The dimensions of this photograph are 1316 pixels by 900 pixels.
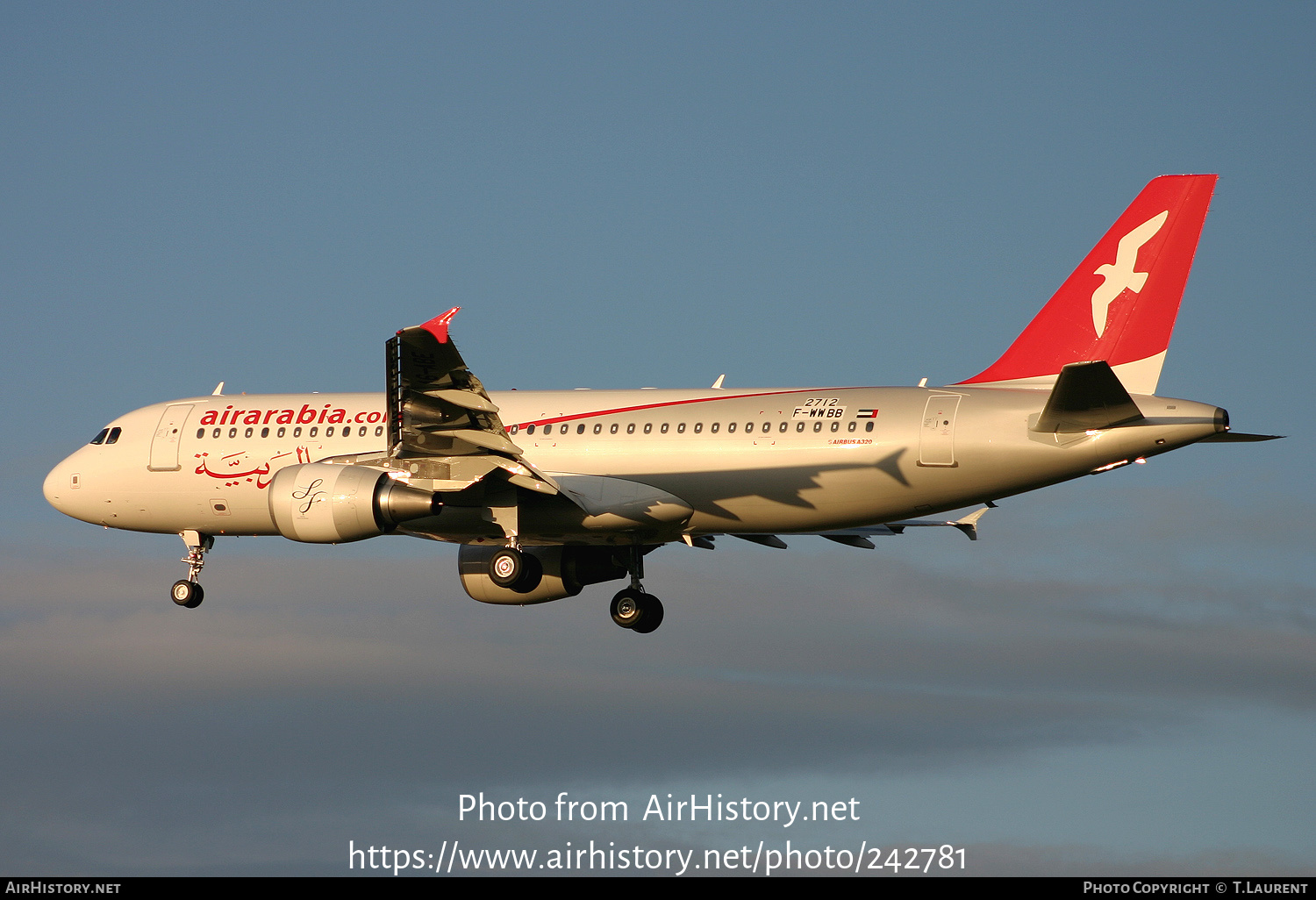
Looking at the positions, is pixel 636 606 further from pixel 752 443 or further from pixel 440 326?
pixel 440 326

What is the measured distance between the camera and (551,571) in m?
34.8

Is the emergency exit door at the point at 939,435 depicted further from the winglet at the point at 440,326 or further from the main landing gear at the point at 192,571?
the main landing gear at the point at 192,571

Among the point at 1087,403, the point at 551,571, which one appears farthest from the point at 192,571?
the point at 1087,403

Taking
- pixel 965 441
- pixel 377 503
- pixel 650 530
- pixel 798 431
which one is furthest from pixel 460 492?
pixel 965 441

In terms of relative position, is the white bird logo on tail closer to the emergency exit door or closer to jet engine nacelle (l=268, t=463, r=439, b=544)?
the emergency exit door

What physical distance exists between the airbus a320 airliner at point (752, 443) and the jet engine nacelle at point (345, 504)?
0.11 feet

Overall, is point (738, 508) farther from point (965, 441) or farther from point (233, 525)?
point (233, 525)

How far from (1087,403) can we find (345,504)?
1260 centimetres

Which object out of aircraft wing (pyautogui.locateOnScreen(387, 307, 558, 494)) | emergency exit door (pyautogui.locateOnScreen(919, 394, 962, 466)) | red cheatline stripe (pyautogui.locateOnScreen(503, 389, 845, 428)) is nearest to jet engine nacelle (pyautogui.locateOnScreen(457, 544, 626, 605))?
red cheatline stripe (pyautogui.locateOnScreen(503, 389, 845, 428))

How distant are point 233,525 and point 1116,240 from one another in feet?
60.7

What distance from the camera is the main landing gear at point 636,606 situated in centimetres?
3328

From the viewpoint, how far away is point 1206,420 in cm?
2550

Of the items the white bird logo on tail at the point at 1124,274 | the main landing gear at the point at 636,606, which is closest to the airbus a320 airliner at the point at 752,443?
the white bird logo on tail at the point at 1124,274
